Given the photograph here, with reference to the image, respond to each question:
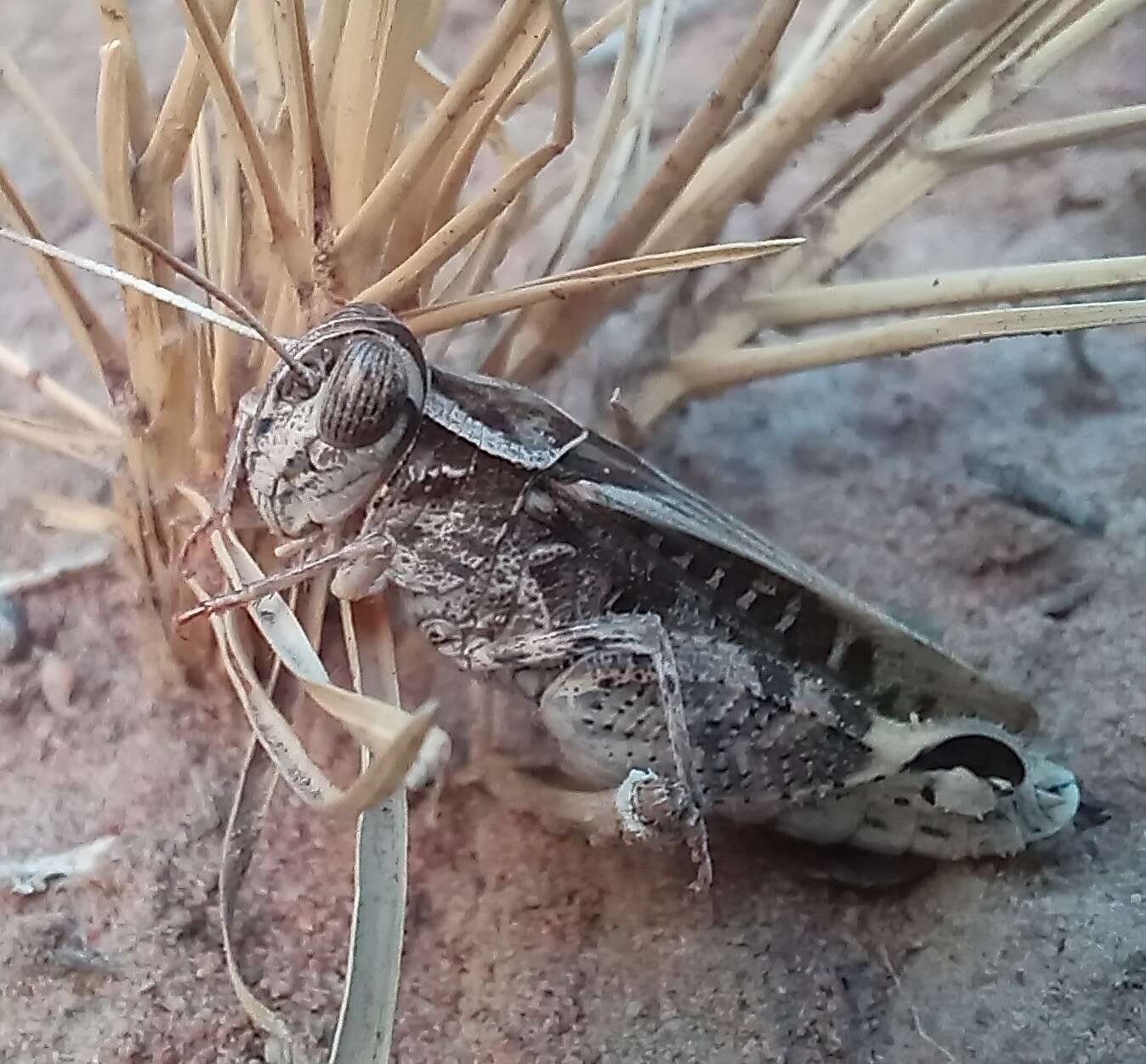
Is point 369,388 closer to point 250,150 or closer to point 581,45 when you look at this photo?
point 250,150

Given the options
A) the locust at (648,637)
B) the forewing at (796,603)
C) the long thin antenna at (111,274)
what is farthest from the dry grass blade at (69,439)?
the forewing at (796,603)

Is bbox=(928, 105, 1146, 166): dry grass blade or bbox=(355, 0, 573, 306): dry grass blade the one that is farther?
bbox=(928, 105, 1146, 166): dry grass blade

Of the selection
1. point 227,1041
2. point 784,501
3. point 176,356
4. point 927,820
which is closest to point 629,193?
point 784,501

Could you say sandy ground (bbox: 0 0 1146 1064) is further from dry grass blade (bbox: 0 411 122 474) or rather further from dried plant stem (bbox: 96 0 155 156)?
dried plant stem (bbox: 96 0 155 156)

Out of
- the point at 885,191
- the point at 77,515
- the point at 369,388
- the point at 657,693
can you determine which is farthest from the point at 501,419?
the point at 885,191

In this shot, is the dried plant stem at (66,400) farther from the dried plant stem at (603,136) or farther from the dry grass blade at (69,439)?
the dried plant stem at (603,136)

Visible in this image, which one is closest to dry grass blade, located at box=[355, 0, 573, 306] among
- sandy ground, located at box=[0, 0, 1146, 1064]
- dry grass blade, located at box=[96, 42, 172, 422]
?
dry grass blade, located at box=[96, 42, 172, 422]

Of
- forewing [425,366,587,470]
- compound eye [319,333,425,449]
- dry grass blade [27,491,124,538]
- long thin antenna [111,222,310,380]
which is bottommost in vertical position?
dry grass blade [27,491,124,538]
